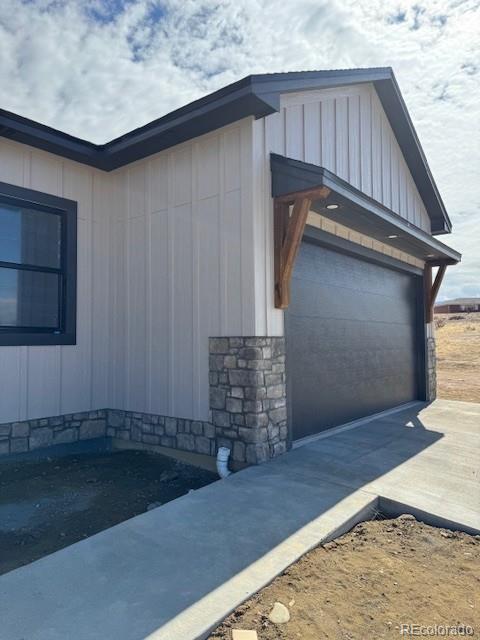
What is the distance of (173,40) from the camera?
632 cm

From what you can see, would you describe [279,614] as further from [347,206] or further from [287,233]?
[347,206]

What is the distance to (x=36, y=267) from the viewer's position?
5.61 metres

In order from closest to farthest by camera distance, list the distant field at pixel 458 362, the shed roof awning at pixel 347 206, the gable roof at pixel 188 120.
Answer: the gable roof at pixel 188 120
the shed roof awning at pixel 347 206
the distant field at pixel 458 362

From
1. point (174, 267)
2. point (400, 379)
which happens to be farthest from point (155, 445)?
point (400, 379)

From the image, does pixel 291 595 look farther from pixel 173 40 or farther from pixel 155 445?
pixel 173 40

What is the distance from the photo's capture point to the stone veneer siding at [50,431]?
17.2 feet

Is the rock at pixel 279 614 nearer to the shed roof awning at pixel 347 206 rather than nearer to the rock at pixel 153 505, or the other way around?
the rock at pixel 153 505

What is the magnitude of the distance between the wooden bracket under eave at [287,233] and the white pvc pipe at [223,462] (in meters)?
1.82

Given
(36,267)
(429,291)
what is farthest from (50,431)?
(429,291)

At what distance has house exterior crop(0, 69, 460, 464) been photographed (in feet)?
16.0

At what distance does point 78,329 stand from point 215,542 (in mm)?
4015

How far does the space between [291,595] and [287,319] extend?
3.33m

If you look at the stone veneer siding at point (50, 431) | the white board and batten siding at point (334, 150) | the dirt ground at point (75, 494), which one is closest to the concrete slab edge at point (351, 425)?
the dirt ground at point (75, 494)

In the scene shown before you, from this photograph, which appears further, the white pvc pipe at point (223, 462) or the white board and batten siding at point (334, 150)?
the white board and batten siding at point (334, 150)
